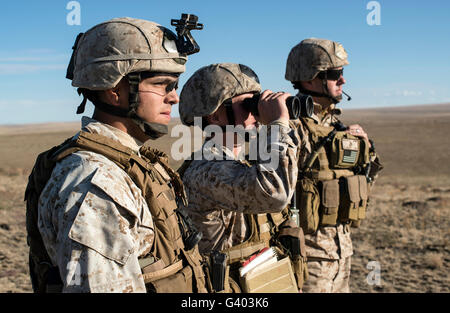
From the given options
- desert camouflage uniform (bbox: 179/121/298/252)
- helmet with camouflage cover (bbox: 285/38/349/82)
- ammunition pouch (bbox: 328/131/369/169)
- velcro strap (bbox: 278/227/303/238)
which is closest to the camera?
desert camouflage uniform (bbox: 179/121/298/252)

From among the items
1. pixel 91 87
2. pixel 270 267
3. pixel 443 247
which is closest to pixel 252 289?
pixel 270 267

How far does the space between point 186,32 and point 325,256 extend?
9.52 feet

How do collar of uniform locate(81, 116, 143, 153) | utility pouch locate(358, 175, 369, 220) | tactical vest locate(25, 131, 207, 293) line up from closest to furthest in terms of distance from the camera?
tactical vest locate(25, 131, 207, 293), collar of uniform locate(81, 116, 143, 153), utility pouch locate(358, 175, 369, 220)

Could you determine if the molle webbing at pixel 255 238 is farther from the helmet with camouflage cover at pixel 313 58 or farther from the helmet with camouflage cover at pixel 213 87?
the helmet with camouflage cover at pixel 313 58

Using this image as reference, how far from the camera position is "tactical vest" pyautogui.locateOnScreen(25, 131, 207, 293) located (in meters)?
1.92

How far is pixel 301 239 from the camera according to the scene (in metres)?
3.45

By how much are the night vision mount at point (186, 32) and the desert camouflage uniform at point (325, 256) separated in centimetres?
236

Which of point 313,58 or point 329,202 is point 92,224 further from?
point 313,58

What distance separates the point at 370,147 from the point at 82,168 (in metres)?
4.15

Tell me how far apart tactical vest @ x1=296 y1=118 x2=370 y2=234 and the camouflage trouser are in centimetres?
35

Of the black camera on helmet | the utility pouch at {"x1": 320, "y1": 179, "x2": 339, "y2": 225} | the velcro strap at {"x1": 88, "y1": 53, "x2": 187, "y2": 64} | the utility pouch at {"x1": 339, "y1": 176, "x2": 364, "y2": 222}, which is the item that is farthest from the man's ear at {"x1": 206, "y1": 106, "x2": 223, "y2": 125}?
the utility pouch at {"x1": 339, "y1": 176, "x2": 364, "y2": 222}

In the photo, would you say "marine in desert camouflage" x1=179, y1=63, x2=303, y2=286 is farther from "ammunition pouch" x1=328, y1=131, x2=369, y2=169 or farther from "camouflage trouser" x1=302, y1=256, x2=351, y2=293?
"ammunition pouch" x1=328, y1=131, x2=369, y2=169

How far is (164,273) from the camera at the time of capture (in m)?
2.02

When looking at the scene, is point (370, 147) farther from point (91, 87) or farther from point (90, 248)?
point (90, 248)
